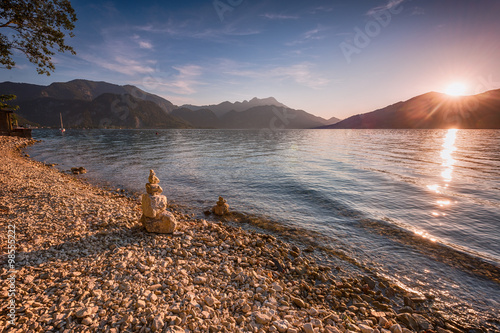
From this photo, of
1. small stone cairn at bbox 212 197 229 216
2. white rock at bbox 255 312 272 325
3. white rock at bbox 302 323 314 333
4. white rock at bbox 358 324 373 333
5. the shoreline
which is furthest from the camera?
small stone cairn at bbox 212 197 229 216

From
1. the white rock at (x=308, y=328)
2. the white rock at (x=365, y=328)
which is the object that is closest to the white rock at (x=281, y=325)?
the white rock at (x=308, y=328)

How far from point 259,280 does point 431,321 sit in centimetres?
513

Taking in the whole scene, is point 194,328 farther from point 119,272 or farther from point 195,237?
point 195,237

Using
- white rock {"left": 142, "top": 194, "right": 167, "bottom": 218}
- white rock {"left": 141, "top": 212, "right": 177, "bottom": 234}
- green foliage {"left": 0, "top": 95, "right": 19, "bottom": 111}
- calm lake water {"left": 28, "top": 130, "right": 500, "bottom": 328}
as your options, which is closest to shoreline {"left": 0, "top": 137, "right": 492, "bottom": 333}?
white rock {"left": 141, "top": 212, "right": 177, "bottom": 234}

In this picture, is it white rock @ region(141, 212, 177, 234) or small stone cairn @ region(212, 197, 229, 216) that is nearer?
white rock @ region(141, 212, 177, 234)

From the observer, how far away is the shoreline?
481cm

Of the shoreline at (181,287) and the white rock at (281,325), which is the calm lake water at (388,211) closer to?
the shoreline at (181,287)

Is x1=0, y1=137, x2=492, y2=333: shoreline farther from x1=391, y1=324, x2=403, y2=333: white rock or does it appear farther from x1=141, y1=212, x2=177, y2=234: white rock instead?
x1=141, y1=212, x2=177, y2=234: white rock

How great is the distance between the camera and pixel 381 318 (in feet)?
18.9

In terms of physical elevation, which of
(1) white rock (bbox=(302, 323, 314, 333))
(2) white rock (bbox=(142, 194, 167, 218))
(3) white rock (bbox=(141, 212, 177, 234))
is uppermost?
(2) white rock (bbox=(142, 194, 167, 218))

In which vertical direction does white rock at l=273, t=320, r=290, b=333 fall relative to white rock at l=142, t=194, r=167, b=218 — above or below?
below

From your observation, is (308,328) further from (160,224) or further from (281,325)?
(160,224)

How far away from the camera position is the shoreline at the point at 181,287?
4.81 meters

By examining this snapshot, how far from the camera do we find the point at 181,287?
5918 millimetres
